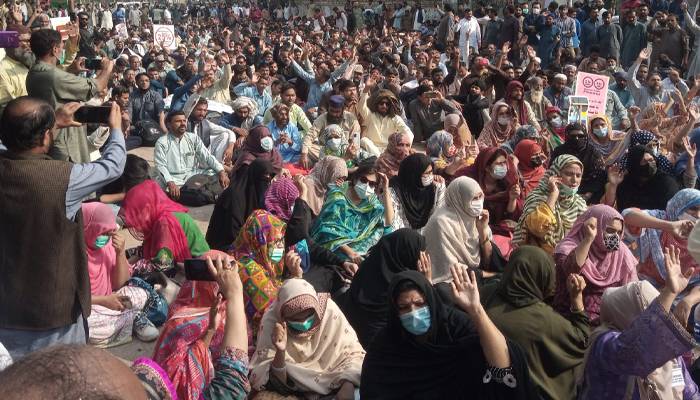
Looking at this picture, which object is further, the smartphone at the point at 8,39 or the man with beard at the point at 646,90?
the man with beard at the point at 646,90

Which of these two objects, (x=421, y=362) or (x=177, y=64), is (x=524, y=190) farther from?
(x=177, y=64)

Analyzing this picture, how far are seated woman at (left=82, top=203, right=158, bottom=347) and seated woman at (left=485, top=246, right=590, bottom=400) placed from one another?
206 centimetres

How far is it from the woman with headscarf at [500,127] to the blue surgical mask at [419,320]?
489 centimetres

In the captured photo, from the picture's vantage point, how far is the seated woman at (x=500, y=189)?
5.46 m

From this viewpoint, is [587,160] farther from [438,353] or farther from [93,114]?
[93,114]

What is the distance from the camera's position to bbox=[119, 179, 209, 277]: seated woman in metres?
4.64

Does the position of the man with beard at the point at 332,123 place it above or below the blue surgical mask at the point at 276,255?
below

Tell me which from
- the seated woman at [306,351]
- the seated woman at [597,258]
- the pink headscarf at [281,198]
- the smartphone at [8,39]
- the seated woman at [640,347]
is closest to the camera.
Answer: the seated woman at [640,347]

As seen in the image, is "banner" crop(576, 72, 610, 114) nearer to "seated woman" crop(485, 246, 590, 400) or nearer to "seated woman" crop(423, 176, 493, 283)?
"seated woman" crop(423, 176, 493, 283)

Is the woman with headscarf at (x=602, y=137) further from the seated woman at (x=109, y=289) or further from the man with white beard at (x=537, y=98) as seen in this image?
the seated woman at (x=109, y=289)

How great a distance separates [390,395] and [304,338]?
1.91ft

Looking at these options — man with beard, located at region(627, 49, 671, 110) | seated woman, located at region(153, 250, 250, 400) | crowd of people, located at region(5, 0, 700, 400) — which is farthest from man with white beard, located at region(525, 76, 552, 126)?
seated woman, located at region(153, 250, 250, 400)

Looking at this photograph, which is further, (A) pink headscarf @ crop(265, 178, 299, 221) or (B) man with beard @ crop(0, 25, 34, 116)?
(A) pink headscarf @ crop(265, 178, 299, 221)

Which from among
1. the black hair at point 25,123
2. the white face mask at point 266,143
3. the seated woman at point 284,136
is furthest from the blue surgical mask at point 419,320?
the seated woman at point 284,136
